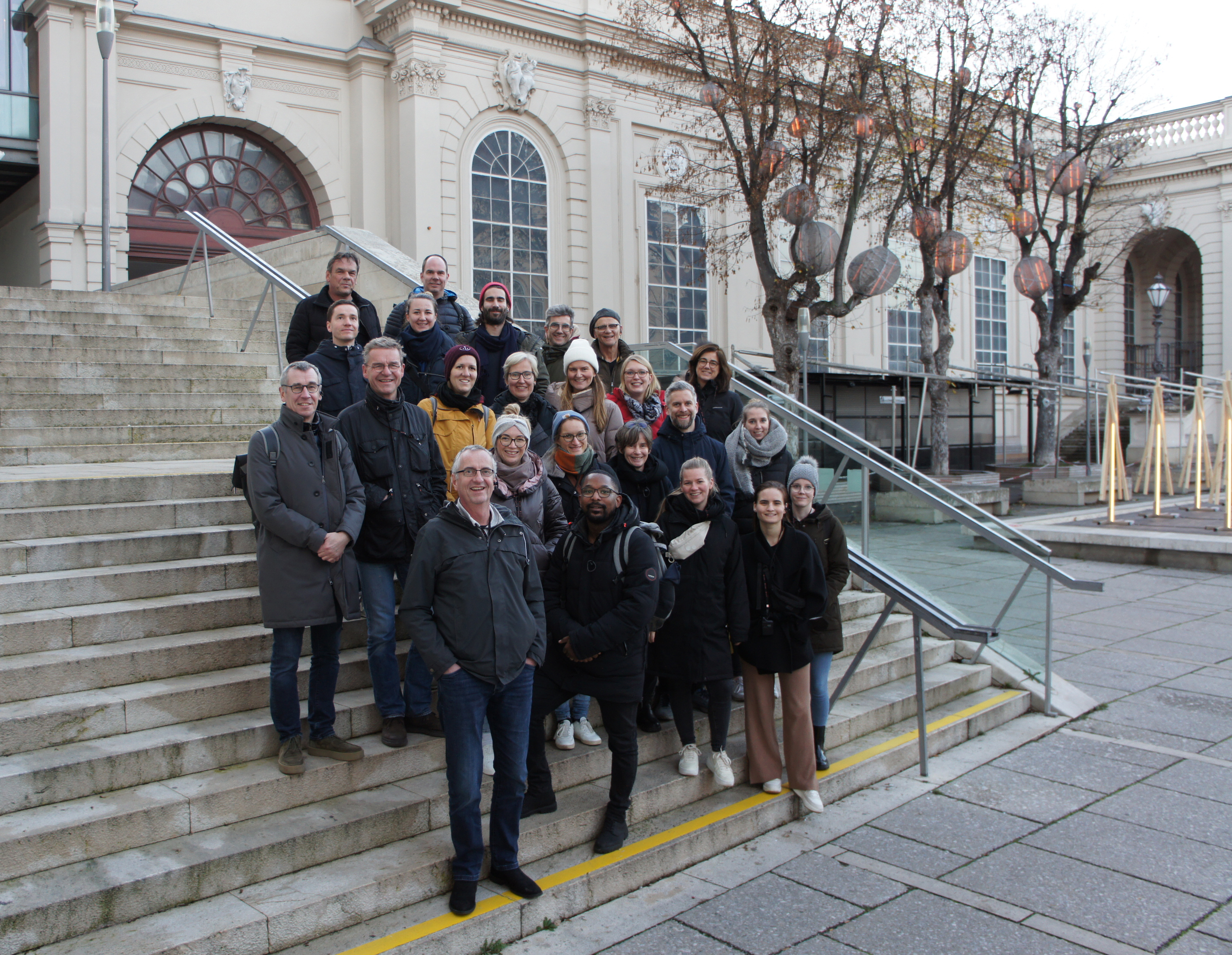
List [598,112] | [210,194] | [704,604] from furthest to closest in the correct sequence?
[598,112] < [210,194] < [704,604]

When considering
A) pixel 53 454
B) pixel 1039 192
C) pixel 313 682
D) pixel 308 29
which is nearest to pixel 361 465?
pixel 313 682

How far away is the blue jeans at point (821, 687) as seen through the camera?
18.1 ft

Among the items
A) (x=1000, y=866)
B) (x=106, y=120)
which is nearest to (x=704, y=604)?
(x=1000, y=866)

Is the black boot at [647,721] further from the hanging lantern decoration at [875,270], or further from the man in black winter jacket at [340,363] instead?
the hanging lantern decoration at [875,270]

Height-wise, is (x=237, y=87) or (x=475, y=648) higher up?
(x=237, y=87)

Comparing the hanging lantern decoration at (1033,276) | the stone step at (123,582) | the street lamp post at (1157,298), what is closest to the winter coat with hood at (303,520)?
the stone step at (123,582)

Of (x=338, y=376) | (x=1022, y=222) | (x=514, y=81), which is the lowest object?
(x=338, y=376)

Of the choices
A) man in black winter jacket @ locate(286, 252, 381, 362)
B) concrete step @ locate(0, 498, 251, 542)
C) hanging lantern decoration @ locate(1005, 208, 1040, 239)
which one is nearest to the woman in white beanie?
man in black winter jacket @ locate(286, 252, 381, 362)

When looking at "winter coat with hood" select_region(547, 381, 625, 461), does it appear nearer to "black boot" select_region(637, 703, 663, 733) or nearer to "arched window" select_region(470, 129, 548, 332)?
"black boot" select_region(637, 703, 663, 733)

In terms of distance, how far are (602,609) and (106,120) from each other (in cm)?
1238

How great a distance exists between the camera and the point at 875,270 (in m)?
14.2

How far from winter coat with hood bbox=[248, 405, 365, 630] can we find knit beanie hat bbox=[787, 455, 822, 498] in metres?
2.39

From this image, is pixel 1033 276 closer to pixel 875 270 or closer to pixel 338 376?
pixel 875 270

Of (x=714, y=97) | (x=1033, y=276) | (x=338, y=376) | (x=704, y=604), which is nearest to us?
(x=704, y=604)
